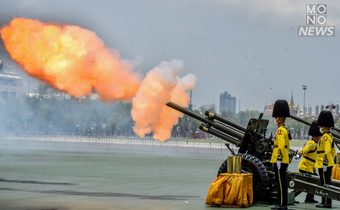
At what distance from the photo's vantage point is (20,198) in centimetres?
1870

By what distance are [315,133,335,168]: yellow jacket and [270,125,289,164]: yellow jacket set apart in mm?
1385

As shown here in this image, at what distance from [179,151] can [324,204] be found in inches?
1554

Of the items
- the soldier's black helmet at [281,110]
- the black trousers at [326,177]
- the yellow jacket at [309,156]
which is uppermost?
the soldier's black helmet at [281,110]

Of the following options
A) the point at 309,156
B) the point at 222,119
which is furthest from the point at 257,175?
the point at 222,119

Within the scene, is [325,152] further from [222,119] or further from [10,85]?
[10,85]

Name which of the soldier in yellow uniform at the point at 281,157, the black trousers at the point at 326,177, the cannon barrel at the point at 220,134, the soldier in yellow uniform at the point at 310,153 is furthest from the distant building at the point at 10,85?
the soldier in yellow uniform at the point at 281,157

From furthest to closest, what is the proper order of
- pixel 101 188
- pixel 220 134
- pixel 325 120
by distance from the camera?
pixel 101 188
pixel 220 134
pixel 325 120

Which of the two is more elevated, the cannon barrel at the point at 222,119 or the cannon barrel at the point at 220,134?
the cannon barrel at the point at 222,119

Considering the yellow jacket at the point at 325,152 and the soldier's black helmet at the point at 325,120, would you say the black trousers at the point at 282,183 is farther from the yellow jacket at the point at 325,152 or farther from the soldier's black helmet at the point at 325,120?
the soldier's black helmet at the point at 325,120

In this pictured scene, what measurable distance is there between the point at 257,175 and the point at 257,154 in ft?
3.49

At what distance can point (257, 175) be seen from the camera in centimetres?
1844

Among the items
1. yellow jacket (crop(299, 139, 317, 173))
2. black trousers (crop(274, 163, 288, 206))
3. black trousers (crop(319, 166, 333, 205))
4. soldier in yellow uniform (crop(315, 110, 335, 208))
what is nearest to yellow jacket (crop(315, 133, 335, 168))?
soldier in yellow uniform (crop(315, 110, 335, 208))

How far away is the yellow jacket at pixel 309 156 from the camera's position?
19.2 meters

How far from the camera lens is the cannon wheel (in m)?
Answer: 18.4
